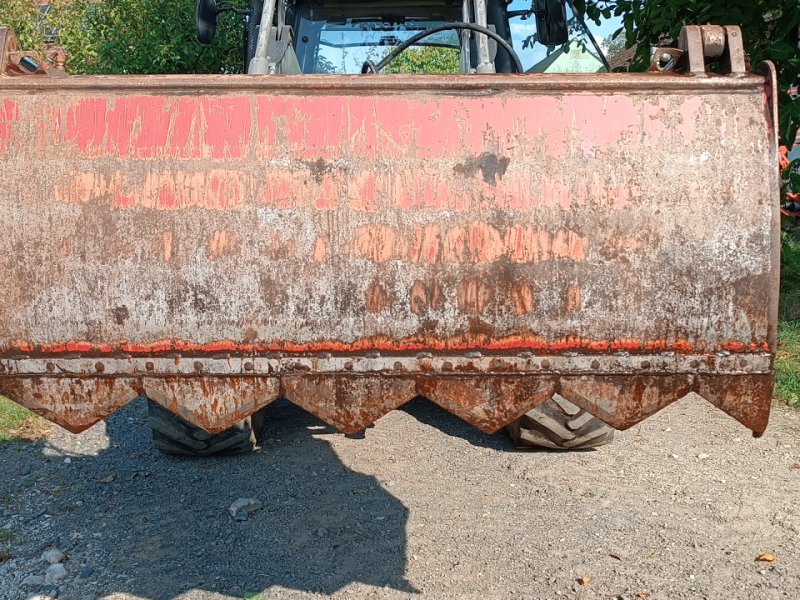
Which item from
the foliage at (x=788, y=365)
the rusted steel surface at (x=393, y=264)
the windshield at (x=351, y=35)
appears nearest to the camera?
the rusted steel surface at (x=393, y=264)

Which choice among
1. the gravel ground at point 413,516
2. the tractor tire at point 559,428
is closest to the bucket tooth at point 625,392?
the gravel ground at point 413,516

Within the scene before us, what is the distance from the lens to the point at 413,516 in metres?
3.43

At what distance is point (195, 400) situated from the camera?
193cm

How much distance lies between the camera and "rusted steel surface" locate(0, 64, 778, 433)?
1872 mm

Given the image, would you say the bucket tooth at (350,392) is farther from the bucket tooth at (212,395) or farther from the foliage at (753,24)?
the foliage at (753,24)

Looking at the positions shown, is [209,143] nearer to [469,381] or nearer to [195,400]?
[195,400]

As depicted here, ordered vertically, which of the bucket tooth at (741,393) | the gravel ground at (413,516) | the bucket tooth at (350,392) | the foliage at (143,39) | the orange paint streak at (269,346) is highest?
the foliage at (143,39)

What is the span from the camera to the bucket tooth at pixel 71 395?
1.92 m

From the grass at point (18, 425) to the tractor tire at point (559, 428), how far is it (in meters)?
2.59

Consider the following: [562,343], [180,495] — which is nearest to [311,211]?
[562,343]

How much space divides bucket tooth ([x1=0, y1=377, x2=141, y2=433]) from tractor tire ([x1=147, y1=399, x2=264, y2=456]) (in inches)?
72.4

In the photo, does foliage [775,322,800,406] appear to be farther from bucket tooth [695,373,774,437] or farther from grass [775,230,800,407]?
bucket tooth [695,373,774,437]

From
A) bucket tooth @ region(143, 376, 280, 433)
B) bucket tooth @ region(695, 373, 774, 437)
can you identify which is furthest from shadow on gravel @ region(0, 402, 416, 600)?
bucket tooth @ region(695, 373, 774, 437)

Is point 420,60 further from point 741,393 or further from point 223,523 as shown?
point 741,393
